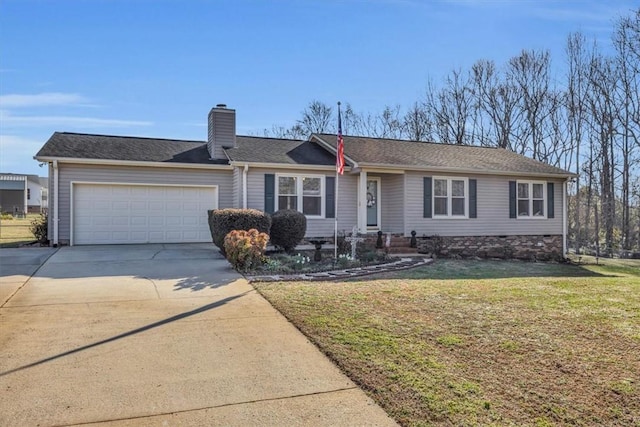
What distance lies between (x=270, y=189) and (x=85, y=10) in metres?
6.63

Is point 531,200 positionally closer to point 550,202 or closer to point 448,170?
point 550,202

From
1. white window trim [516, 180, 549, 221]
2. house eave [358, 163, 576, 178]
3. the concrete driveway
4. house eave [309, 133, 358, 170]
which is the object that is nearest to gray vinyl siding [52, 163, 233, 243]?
house eave [309, 133, 358, 170]

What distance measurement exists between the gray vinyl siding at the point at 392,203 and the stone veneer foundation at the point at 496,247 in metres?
0.93

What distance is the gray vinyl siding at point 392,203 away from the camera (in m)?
14.5

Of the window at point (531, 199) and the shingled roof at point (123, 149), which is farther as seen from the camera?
the window at point (531, 199)

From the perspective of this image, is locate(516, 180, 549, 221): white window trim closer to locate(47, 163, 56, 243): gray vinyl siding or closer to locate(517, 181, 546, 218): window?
locate(517, 181, 546, 218): window

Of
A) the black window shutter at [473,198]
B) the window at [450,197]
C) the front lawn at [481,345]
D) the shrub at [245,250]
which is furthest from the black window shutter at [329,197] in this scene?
the front lawn at [481,345]

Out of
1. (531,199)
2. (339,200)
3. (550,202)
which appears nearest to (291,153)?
(339,200)

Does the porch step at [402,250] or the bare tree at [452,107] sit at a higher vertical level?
the bare tree at [452,107]

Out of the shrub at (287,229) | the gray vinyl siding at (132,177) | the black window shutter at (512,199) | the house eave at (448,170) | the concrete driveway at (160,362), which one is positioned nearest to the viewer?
the concrete driveway at (160,362)

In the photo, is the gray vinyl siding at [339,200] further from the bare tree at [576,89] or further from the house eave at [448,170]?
the bare tree at [576,89]

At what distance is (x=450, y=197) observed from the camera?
15.1 meters

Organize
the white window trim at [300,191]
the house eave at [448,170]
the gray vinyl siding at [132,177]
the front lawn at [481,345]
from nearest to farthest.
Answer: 1. the front lawn at [481,345]
2. the gray vinyl siding at [132,177]
3. the house eave at [448,170]
4. the white window trim at [300,191]

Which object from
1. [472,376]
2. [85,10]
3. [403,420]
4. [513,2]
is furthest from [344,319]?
[513,2]
